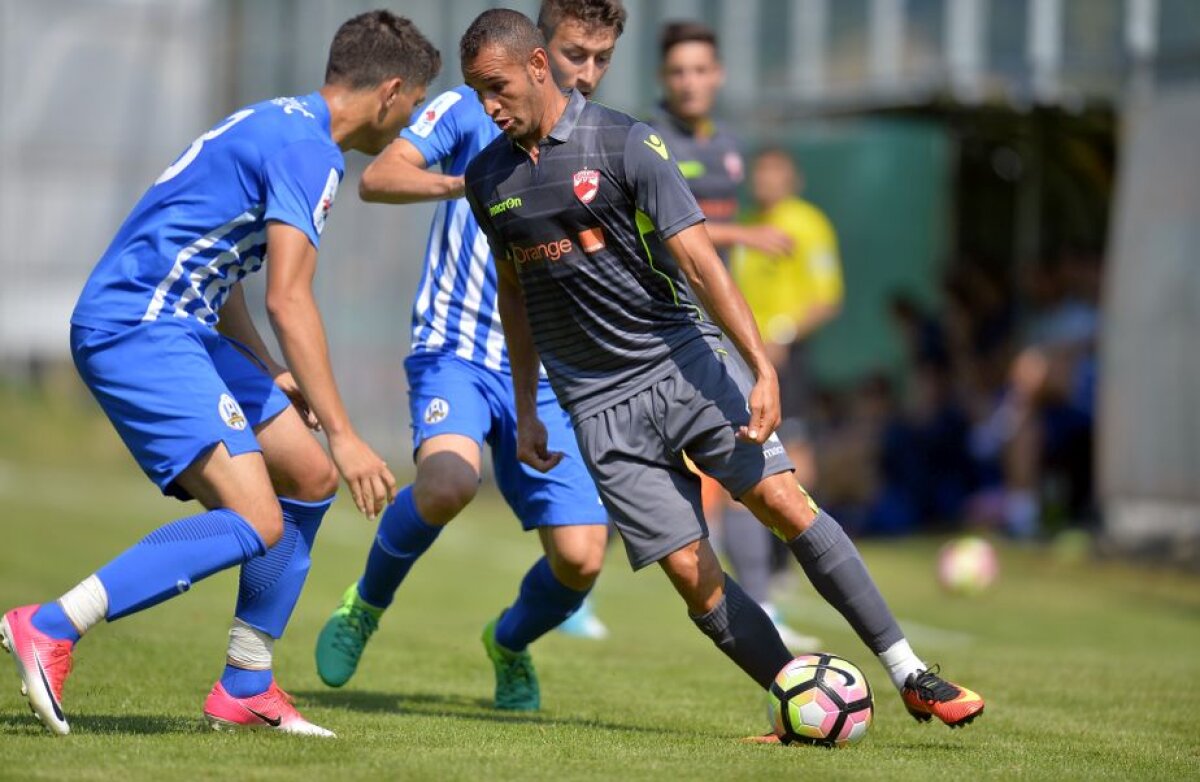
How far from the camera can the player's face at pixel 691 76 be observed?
9250 millimetres

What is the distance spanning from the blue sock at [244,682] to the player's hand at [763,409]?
1.82 meters

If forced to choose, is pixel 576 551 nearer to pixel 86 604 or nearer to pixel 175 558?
pixel 175 558

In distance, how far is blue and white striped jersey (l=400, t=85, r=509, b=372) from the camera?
692cm

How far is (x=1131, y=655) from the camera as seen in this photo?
9.84 meters

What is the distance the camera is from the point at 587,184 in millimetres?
5660

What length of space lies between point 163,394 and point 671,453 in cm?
163

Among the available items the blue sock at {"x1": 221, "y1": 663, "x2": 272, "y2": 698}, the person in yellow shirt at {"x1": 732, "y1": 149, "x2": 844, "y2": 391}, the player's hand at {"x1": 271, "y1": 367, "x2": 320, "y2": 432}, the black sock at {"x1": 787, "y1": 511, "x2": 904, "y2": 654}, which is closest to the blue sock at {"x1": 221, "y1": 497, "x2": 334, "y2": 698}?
the blue sock at {"x1": 221, "y1": 663, "x2": 272, "y2": 698}

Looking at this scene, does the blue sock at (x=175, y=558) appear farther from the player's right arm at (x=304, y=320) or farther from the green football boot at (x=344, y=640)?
the green football boot at (x=344, y=640)

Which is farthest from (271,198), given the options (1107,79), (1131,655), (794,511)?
(1107,79)

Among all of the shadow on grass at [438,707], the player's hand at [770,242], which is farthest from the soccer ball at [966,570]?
the shadow on grass at [438,707]

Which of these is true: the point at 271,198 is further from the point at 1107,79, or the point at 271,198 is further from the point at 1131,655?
the point at 1107,79

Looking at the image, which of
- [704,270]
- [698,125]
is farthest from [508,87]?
[698,125]

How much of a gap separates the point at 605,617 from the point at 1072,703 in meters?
4.79

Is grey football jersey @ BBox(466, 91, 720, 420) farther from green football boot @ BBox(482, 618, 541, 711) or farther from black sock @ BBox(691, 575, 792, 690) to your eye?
green football boot @ BBox(482, 618, 541, 711)
